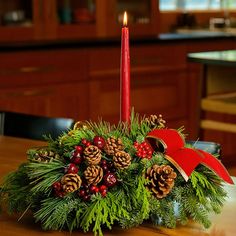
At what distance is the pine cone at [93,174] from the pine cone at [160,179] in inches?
2.7

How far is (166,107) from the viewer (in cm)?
480

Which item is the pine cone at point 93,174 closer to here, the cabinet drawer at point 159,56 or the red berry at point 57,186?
the red berry at point 57,186

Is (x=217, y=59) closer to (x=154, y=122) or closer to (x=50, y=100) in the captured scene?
(x=50, y=100)

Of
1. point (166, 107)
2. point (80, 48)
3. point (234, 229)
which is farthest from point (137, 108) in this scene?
point (234, 229)

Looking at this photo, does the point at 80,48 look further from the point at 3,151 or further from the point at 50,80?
the point at 3,151

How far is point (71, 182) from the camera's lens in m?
0.93

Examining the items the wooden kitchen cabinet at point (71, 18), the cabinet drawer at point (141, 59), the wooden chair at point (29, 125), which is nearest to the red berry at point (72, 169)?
the wooden chair at point (29, 125)

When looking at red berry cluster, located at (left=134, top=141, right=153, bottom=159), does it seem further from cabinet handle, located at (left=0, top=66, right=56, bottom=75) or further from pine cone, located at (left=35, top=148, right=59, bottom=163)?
cabinet handle, located at (left=0, top=66, right=56, bottom=75)

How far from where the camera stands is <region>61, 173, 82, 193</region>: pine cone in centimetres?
93

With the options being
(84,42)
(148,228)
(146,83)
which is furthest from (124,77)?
A: (146,83)

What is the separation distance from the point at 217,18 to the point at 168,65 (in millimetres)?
2356

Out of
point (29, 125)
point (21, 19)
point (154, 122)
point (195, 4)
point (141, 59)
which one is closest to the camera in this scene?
point (154, 122)

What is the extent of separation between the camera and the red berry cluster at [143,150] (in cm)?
98

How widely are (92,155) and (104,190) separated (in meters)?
0.05
